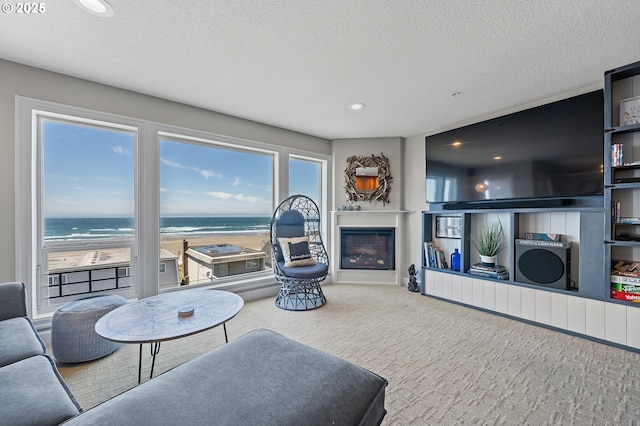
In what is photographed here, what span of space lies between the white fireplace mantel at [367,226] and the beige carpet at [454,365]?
1.15m

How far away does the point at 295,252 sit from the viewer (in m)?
3.49

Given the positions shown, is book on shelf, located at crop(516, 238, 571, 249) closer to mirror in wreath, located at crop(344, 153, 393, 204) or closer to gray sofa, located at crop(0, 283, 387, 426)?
mirror in wreath, located at crop(344, 153, 393, 204)

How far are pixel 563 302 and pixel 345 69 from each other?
10.0ft

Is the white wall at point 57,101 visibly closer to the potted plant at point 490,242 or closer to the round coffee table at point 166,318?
the round coffee table at point 166,318

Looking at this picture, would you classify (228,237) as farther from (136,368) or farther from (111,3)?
(111,3)

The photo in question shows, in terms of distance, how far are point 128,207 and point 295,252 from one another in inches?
76.4

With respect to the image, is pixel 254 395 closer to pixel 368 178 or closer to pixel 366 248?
pixel 366 248

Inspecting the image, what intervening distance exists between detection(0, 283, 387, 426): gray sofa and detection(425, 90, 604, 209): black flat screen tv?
2.94 metres

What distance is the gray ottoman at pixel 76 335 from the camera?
1.99 m

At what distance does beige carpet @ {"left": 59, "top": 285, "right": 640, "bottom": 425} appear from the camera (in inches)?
61.4

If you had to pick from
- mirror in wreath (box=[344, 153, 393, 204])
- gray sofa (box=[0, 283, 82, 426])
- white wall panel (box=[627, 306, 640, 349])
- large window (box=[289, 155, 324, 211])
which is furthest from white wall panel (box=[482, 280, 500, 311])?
gray sofa (box=[0, 283, 82, 426])

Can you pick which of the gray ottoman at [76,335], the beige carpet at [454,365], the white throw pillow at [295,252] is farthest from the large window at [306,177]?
the gray ottoman at [76,335]

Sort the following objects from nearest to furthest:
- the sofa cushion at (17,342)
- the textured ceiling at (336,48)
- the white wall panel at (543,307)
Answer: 1. the sofa cushion at (17,342)
2. the textured ceiling at (336,48)
3. the white wall panel at (543,307)

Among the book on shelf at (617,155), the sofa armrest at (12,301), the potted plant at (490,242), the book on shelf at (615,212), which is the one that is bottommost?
the sofa armrest at (12,301)
